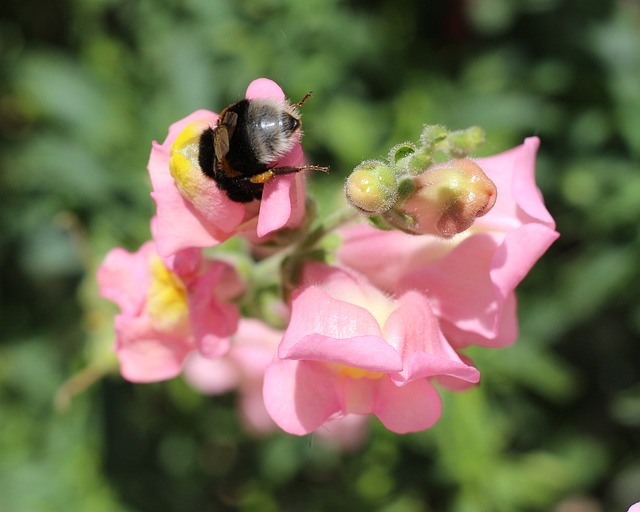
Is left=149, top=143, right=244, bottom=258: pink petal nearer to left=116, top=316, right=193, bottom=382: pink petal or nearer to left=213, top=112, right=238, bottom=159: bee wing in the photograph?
left=213, top=112, right=238, bottom=159: bee wing

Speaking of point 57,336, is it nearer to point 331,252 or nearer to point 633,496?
point 331,252

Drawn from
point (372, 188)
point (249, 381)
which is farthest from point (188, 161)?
point (249, 381)

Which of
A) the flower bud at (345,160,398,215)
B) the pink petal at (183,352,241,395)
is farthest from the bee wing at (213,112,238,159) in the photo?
the pink petal at (183,352,241,395)

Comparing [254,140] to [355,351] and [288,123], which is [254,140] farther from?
[355,351]

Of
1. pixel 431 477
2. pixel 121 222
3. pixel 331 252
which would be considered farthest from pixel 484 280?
pixel 121 222

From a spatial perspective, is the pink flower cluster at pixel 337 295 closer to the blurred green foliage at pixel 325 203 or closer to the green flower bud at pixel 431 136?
the green flower bud at pixel 431 136

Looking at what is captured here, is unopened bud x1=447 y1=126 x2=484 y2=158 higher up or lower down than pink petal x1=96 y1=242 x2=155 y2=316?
higher up

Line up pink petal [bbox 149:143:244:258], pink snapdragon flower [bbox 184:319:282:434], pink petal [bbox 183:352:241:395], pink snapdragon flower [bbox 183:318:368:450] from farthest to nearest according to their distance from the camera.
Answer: pink petal [bbox 183:352:241:395] → pink snapdragon flower [bbox 183:318:368:450] → pink snapdragon flower [bbox 184:319:282:434] → pink petal [bbox 149:143:244:258]
